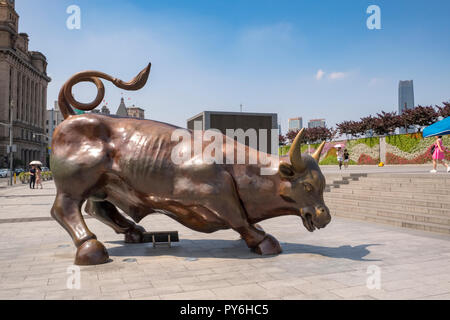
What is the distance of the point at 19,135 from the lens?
229ft

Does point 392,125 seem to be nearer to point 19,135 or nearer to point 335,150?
point 335,150

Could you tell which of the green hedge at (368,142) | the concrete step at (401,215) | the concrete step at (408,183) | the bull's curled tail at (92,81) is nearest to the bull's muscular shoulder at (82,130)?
the bull's curled tail at (92,81)

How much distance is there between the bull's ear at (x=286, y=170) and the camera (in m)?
5.01

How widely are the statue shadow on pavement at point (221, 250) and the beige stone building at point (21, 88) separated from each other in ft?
208

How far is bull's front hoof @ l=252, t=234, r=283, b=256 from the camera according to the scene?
5.26 metres

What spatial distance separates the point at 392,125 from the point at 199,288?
3559 centimetres

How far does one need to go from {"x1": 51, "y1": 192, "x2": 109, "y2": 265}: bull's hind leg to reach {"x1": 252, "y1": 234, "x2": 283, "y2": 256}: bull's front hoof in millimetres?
2154

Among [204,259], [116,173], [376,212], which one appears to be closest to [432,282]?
[204,259]

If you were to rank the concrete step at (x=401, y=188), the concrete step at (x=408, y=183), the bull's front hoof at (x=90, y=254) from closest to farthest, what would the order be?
the bull's front hoof at (x=90, y=254) < the concrete step at (x=401, y=188) < the concrete step at (x=408, y=183)

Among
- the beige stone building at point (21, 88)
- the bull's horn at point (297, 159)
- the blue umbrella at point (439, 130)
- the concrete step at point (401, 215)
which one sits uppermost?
the beige stone building at point (21, 88)

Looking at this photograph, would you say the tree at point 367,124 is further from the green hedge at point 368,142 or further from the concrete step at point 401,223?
the concrete step at point 401,223

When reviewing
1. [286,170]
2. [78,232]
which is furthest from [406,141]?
[78,232]

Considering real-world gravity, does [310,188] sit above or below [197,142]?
below
